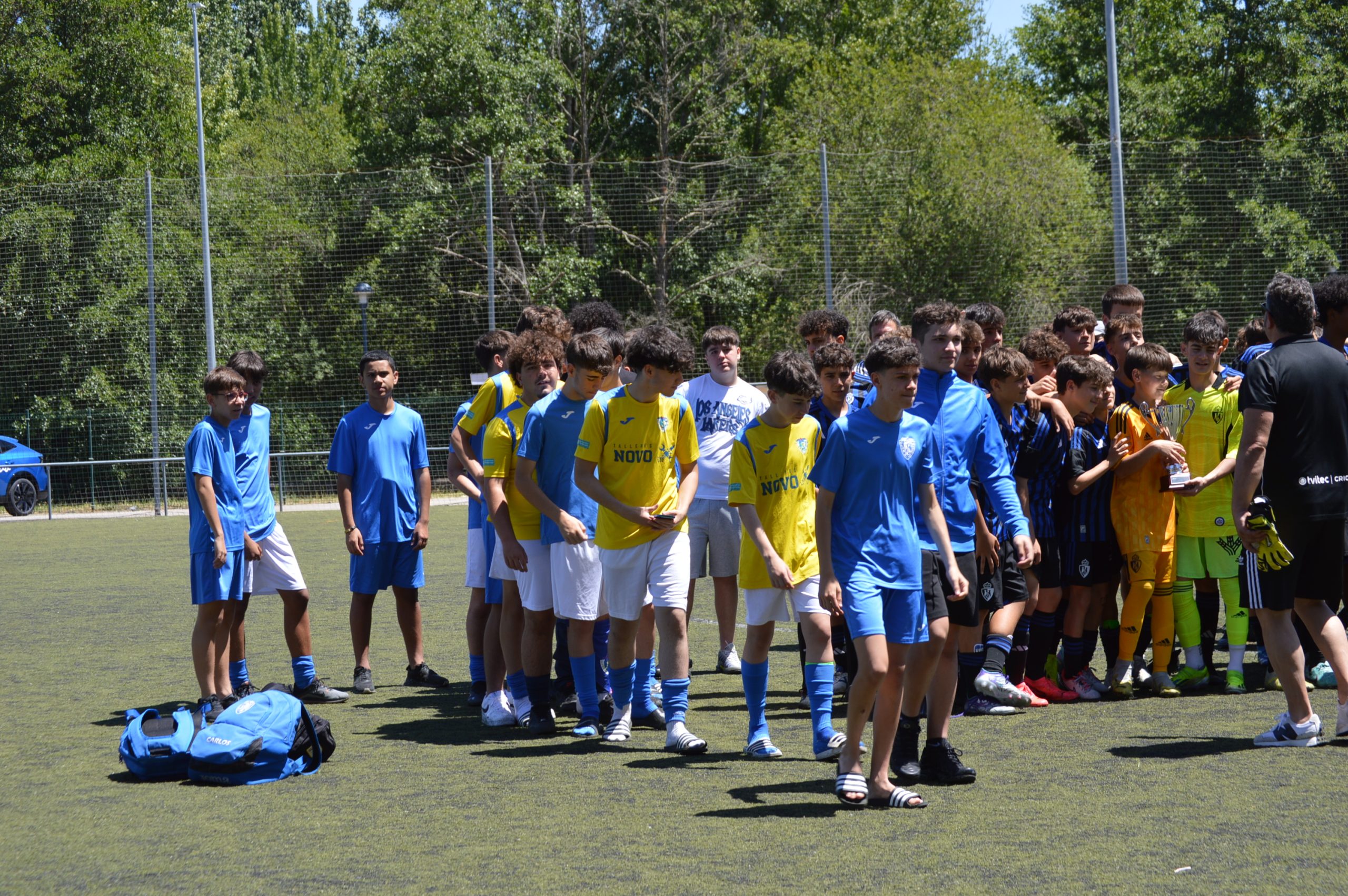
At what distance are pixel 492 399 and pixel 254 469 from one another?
1.30m

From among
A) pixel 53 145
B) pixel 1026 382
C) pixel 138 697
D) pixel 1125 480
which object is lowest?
pixel 138 697

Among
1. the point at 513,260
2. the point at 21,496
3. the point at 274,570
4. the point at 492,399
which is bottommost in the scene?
the point at 21,496

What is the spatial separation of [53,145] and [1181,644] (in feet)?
105

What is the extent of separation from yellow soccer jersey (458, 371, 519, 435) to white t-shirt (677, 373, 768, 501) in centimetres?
99

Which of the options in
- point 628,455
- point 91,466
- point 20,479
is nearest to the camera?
point 628,455

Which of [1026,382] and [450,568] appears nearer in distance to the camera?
[1026,382]

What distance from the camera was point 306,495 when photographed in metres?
24.9

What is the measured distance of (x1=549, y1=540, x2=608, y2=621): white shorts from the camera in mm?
5934

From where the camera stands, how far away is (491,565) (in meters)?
6.72

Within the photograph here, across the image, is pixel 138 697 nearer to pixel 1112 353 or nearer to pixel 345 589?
pixel 345 589

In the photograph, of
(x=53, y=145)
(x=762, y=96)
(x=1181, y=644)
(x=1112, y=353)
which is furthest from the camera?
(x=762, y=96)

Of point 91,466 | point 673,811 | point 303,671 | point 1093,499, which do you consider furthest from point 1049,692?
point 91,466

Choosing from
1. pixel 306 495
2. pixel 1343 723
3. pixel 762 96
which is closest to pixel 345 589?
pixel 1343 723

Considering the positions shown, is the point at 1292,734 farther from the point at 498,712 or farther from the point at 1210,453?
the point at 498,712
